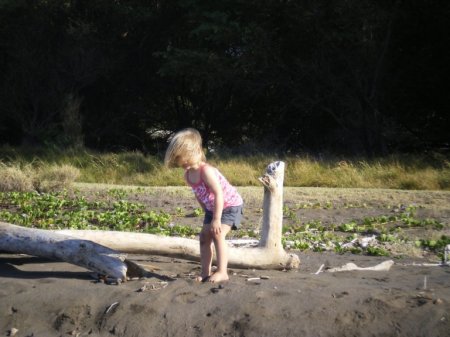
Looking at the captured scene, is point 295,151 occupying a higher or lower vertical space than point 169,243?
higher

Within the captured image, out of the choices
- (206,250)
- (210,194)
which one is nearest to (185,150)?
(210,194)

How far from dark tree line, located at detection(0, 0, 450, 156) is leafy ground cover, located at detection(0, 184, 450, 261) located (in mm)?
7187

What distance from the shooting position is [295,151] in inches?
865

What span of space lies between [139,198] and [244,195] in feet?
6.30

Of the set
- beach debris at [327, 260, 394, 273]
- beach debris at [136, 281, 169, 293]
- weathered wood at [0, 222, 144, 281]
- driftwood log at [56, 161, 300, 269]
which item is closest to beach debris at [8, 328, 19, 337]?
weathered wood at [0, 222, 144, 281]

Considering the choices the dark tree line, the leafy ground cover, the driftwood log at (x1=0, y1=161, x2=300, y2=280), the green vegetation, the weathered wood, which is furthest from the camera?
the dark tree line

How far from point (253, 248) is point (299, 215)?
13.7 ft

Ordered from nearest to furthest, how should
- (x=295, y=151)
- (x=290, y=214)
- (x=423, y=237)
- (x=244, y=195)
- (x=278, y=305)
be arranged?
(x=278, y=305) < (x=423, y=237) < (x=290, y=214) < (x=244, y=195) < (x=295, y=151)

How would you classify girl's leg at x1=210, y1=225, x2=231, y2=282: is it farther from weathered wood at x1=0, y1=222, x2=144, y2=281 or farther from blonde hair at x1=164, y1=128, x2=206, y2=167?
weathered wood at x1=0, y1=222, x2=144, y2=281

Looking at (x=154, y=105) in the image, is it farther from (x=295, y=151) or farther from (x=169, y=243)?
(x=169, y=243)

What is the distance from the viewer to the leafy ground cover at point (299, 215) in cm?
927

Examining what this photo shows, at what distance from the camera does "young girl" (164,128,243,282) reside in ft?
20.7

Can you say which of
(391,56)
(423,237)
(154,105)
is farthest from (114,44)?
(423,237)

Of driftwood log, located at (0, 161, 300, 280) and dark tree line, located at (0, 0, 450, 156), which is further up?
dark tree line, located at (0, 0, 450, 156)
